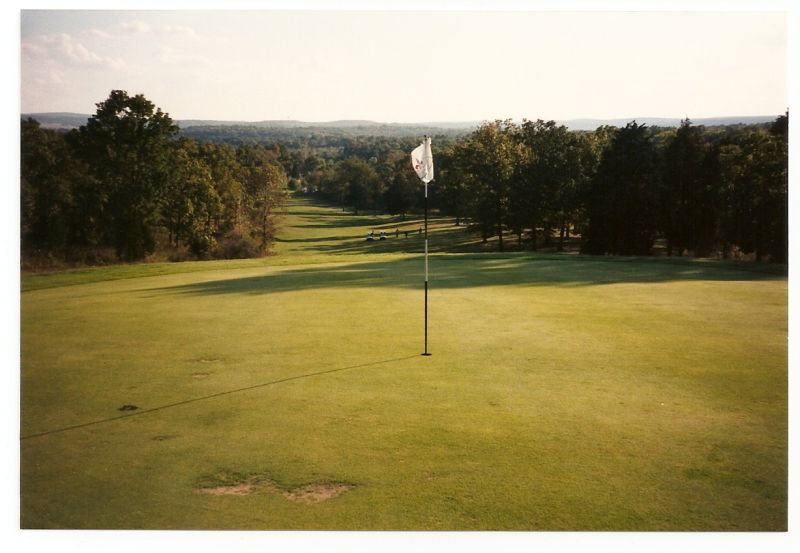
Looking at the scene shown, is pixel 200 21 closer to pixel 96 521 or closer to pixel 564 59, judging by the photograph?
pixel 564 59

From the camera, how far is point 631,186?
34812mm

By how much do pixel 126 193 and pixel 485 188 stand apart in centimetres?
2428

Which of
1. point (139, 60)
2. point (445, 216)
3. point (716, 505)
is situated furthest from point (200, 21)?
point (445, 216)

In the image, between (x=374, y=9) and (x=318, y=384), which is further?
(x=374, y=9)

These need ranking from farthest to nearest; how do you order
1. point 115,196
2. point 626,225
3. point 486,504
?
1. point 626,225
2. point 115,196
3. point 486,504

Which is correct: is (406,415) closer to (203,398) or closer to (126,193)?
→ (203,398)

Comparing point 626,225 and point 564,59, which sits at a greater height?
point 564,59

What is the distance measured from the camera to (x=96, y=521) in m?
4.64

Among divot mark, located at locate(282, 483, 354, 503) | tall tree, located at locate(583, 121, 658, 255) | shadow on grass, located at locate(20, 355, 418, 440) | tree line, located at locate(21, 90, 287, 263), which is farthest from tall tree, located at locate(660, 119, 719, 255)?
divot mark, located at locate(282, 483, 354, 503)

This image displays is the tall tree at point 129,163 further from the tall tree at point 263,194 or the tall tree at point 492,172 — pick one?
the tall tree at point 492,172

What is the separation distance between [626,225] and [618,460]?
31.4m

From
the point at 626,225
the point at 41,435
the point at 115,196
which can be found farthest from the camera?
the point at 626,225

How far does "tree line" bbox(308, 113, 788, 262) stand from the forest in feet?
0.27

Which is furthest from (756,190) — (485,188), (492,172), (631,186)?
(492,172)
